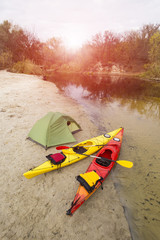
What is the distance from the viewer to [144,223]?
132 inches

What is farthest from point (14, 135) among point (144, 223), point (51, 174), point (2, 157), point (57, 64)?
point (57, 64)

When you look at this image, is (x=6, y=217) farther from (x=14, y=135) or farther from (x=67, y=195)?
(x=14, y=135)

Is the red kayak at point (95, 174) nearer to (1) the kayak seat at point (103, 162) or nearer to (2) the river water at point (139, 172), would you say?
(1) the kayak seat at point (103, 162)

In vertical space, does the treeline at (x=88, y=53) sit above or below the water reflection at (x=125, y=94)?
above

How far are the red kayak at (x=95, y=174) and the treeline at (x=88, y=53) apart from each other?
95.5 ft

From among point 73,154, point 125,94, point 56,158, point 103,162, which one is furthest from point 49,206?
point 125,94

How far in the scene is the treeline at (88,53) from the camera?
32.7m

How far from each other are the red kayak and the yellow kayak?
0.42 metres

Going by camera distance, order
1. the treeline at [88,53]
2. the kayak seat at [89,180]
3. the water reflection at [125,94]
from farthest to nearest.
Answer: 1. the treeline at [88,53]
2. the water reflection at [125,94]
3. the kayak seat at [89,180]

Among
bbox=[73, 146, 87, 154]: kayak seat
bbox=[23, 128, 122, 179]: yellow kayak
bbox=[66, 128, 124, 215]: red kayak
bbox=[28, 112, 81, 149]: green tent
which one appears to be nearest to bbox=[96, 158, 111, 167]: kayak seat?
bbox=[66, 128, 124, 215]: red kayak

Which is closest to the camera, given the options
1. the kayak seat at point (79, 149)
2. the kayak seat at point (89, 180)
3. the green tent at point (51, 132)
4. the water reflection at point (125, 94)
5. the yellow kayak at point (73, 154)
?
the kayak seat at point (89, 180)

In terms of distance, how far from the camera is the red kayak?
3409 millimetres

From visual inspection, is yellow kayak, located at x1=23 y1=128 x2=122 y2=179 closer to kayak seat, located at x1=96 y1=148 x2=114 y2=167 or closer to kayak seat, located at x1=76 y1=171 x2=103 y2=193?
kayak seat, located at x1=96 y1=148 x2=114 y2=167

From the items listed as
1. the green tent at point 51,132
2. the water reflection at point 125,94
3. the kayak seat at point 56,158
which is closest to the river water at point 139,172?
the kayak seat at point 56,158
